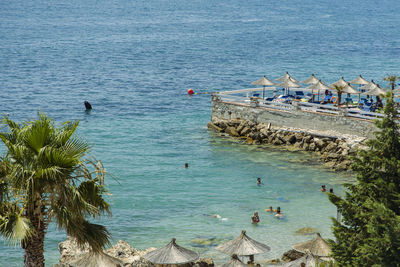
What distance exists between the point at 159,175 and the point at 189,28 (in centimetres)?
10889

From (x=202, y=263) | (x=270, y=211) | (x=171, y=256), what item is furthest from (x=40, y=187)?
(x=270, y=211)

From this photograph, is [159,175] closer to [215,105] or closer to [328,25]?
[215,105]

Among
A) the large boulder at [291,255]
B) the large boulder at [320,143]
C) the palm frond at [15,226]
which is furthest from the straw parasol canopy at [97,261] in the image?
the large boulder at [320,143]

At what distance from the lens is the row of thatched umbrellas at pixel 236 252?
20.3 m

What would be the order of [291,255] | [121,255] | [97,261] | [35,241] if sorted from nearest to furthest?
[35,241]
[97,261]
[121,255]
[291,255]

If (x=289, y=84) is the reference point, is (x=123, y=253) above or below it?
below

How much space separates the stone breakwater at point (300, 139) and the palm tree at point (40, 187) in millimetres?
23341

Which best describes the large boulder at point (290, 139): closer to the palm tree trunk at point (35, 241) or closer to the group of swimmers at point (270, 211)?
the group of swimmers at point (270, 211)

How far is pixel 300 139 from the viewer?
38.2 m

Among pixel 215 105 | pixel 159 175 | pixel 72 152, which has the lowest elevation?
pixel 159 175

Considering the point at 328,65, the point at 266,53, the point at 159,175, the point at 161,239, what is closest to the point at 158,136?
the point at 159,175

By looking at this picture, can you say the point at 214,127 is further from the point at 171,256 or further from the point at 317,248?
the point at 171,256

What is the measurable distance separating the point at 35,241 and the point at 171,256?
832cm

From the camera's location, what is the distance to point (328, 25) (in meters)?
160
